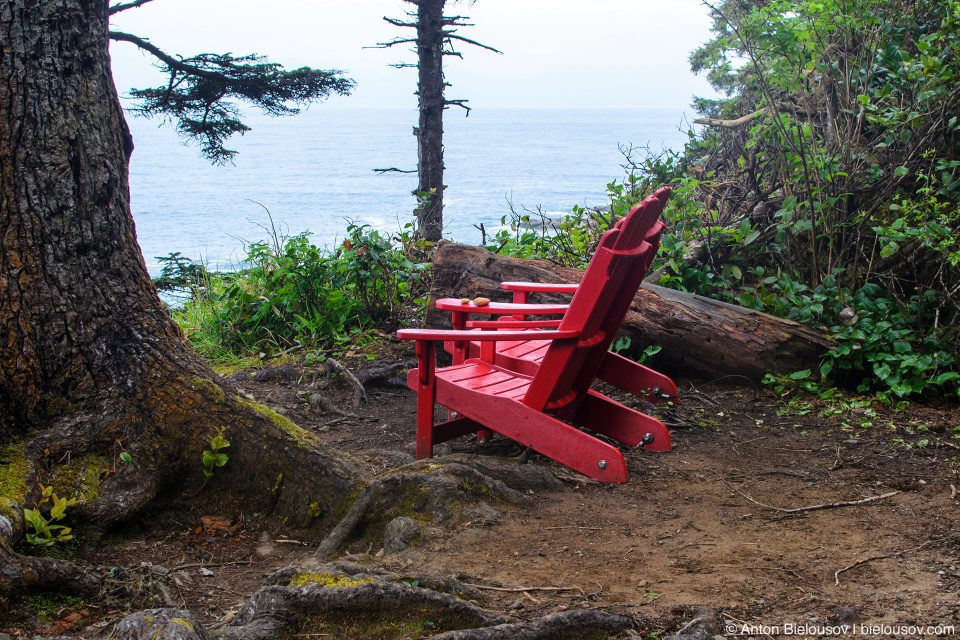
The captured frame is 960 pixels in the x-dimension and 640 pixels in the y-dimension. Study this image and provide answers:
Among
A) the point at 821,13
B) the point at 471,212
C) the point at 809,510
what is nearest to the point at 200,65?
the point at 821,13

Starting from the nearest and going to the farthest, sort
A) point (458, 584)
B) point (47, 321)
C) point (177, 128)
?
point (458, 584) < point (47, 321) < point (177, 128)

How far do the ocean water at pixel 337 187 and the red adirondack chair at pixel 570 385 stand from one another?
11.0 feet

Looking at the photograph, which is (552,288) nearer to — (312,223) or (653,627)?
(653,627)

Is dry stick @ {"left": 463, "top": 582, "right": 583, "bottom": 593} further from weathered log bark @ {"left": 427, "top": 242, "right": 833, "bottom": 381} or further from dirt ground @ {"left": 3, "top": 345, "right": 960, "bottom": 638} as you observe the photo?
weathered log bark @ {"left": 427, "top": 242, "right": 833, "bottom": 381}

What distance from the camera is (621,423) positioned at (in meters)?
3.44

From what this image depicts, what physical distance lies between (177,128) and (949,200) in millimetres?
7108

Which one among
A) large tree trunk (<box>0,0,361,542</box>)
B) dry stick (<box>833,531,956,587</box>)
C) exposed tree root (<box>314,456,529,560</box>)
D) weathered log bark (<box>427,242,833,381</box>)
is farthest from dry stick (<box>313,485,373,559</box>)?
weathered log bark (<box>427,242,833,381</box>)

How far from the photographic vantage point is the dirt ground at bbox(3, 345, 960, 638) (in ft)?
6.34

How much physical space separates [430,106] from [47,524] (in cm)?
714

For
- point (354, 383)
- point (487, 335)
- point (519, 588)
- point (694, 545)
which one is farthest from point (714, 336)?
point (519, 588)

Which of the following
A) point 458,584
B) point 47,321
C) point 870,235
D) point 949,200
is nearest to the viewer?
point 458,584

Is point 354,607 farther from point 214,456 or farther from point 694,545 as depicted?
point 694,545

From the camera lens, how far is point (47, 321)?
2.54 metres

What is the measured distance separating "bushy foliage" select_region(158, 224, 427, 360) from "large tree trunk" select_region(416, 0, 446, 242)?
1.95 metres
